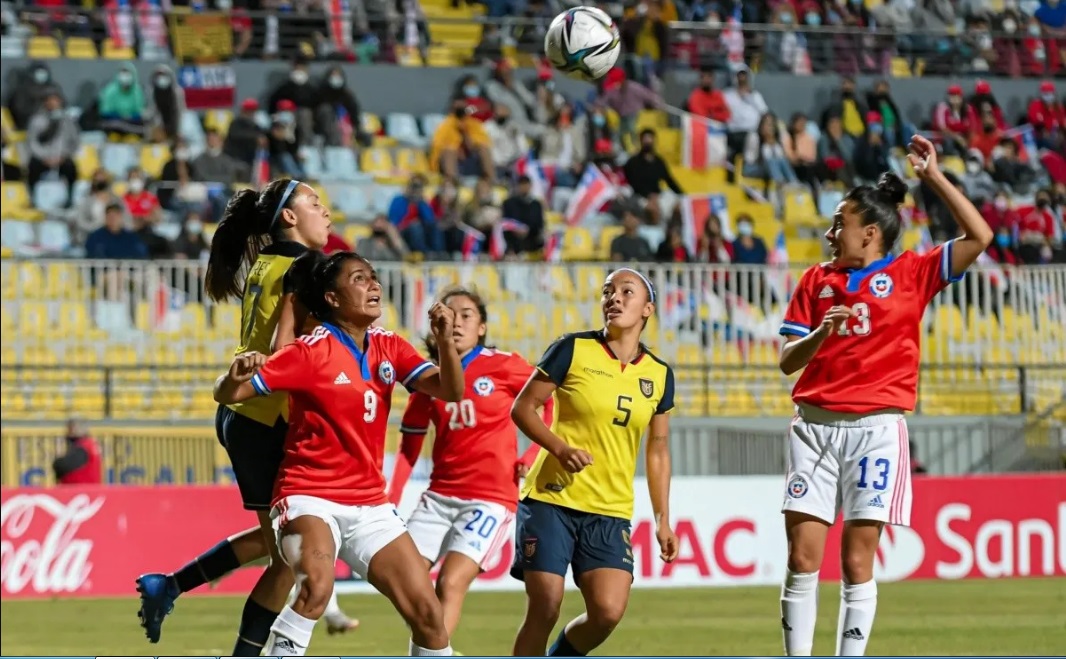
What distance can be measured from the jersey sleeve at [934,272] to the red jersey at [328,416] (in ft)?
8.71

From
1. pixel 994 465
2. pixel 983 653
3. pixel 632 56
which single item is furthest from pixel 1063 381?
pixel 983 653

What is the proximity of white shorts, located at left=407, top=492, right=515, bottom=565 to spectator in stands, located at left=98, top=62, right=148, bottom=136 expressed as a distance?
49.6ft

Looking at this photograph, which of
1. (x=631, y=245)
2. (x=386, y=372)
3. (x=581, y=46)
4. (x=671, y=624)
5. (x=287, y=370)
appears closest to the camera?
(x=287, y=370)

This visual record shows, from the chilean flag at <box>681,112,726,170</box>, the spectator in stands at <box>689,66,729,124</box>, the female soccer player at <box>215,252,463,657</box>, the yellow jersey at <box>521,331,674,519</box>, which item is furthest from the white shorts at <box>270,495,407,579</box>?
the spectator in stands at <box>689,66,729,124</box>

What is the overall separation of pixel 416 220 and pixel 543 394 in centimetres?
1362

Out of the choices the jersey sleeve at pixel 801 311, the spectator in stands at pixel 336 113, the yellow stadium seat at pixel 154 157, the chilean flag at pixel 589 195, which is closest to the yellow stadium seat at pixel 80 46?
the yellow stadium seat at pixel 154 157

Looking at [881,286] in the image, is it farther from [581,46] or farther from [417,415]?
[581,46]

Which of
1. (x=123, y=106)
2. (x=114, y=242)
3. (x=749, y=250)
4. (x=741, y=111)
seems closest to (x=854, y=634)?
(x=114, y=242)

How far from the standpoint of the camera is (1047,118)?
2709 cm

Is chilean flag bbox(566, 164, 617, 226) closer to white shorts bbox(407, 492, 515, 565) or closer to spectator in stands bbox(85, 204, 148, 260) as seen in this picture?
spectator in stands bbox(85, 204, 148, 260)

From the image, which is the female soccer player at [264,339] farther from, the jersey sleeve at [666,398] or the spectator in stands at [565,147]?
the spectator in stands at [565,147]

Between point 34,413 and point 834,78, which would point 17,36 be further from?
point 834,78

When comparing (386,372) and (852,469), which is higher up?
(386,372)

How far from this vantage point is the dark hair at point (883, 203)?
864cm
